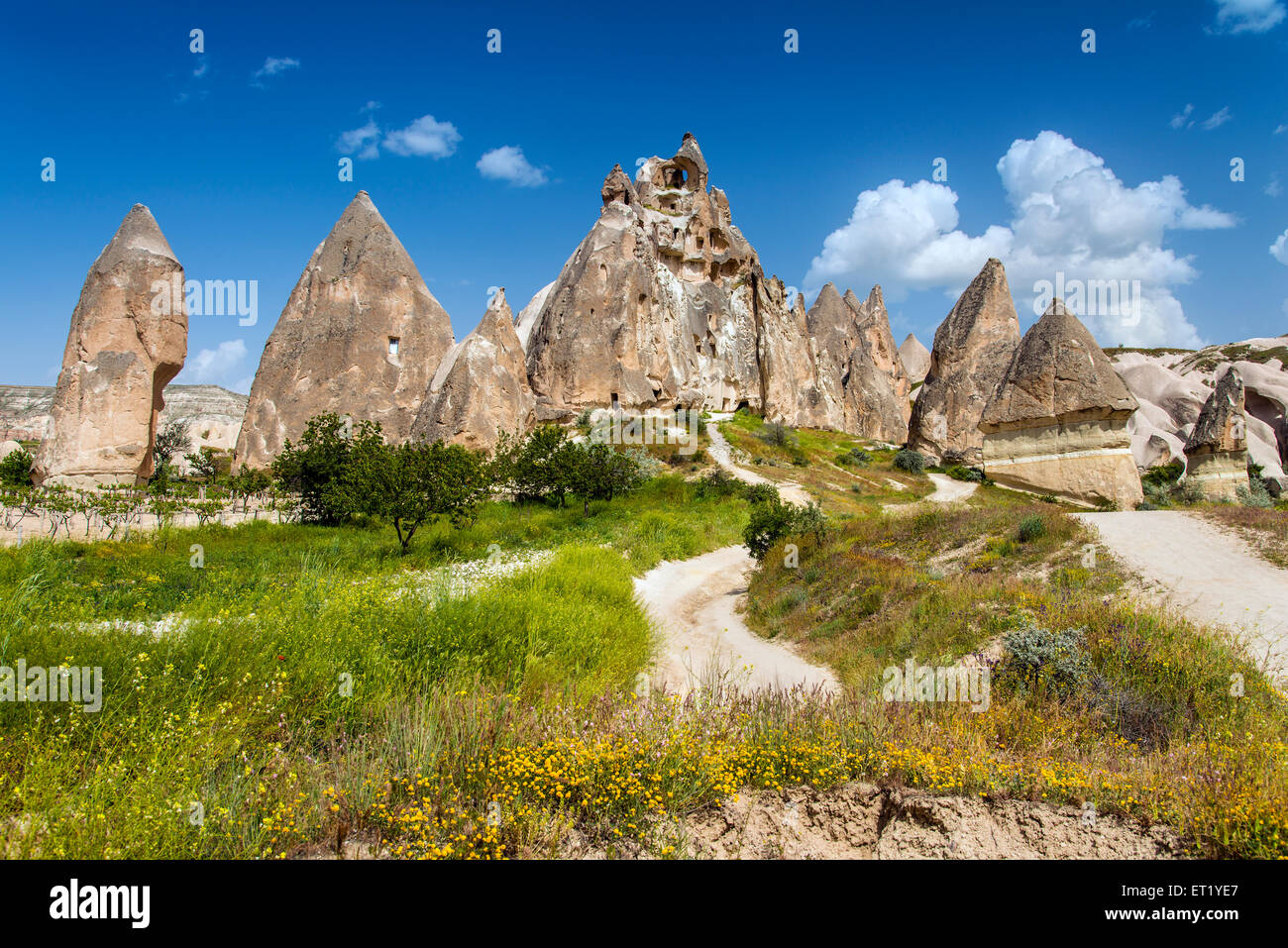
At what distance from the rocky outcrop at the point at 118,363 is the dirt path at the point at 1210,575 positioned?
22.5 m

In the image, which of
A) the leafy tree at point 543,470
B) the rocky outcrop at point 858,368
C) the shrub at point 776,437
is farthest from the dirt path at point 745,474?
the rocky outcrop at point 858,368

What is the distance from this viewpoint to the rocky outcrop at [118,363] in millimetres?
17125

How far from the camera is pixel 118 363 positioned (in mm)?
17766

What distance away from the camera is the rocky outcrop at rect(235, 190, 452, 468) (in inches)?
999

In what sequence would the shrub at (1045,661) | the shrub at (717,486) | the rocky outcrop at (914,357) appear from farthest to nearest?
the rocky outcrop at (914,357) < the shrub at (717,486) < the shrub at (1045,661)

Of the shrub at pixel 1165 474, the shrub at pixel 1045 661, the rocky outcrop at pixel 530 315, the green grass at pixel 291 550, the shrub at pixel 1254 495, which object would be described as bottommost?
the shrub at pixel 1045 661

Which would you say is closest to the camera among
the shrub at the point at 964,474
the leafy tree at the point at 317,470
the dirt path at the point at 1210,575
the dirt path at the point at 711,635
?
the dirt path at the point at 1210,575

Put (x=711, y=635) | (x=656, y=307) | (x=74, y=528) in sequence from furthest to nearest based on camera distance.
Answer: (x=656, y=307)
(x=74, y=528)
(x=711, y=635)

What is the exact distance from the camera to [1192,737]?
3986 mm

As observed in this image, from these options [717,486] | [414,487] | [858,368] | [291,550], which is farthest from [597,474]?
[858,368]

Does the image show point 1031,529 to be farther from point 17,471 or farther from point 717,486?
point 17,471

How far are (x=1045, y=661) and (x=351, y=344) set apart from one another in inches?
1041

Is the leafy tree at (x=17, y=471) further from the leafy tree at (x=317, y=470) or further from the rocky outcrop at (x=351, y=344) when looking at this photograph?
the leafy tree at (x=317, y=470)
